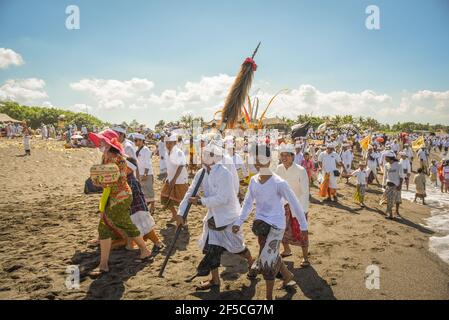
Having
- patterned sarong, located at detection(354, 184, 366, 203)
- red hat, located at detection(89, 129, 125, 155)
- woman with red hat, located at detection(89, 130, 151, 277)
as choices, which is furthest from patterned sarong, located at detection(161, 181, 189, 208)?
patterned sarong, located at detection(354, 184, 366, 203)

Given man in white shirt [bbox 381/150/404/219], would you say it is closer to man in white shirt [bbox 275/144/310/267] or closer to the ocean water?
the ocean water

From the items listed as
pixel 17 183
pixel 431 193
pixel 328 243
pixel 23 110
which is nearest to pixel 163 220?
pixel 328 243

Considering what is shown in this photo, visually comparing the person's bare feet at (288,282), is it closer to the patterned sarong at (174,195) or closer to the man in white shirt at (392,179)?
the patterned sarong at (174,195)

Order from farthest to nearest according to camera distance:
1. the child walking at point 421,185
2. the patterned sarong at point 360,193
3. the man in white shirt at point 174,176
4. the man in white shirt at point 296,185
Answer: the child walking at point 421,185 → the patterned sarong at point 360,193 → the man in white shirt at point 174,176 → the man in white shirt at point 296,185

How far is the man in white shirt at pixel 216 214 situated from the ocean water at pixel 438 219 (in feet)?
13.4

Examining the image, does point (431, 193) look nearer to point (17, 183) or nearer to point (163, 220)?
point (163, 220)

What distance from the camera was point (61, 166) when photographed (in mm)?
14203

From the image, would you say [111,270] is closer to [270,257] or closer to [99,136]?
[99,136]

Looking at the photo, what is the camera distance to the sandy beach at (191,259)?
149 inches

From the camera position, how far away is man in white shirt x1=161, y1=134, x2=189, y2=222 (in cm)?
590

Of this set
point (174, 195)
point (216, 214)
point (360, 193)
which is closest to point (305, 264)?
point (216, 214)

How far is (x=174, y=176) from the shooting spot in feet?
19.4

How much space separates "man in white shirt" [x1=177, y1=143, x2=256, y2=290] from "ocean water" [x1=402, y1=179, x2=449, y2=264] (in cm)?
408

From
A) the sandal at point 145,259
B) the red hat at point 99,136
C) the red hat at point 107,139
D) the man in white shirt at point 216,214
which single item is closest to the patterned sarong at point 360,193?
the man in white shirt at point 216,214
